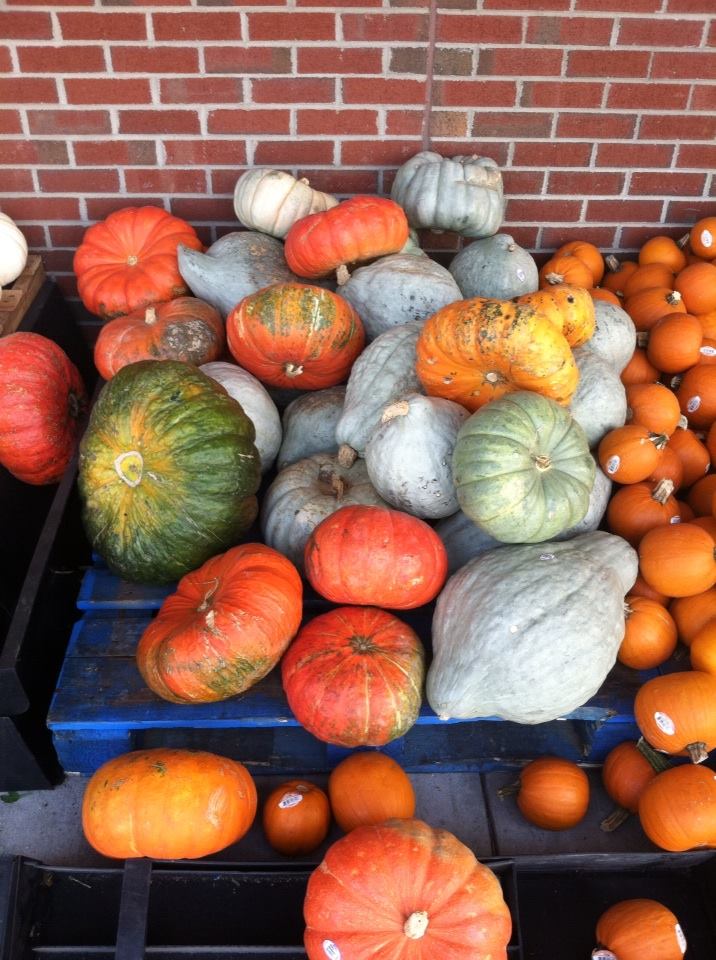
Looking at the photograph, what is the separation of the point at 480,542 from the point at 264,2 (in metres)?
2.23

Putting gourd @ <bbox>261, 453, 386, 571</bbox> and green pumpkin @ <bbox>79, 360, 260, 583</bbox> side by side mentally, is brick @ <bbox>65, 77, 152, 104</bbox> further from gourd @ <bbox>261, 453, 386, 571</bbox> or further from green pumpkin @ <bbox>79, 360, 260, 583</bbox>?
gourd @ <bbox>261, 453, 386, 571</bbox>

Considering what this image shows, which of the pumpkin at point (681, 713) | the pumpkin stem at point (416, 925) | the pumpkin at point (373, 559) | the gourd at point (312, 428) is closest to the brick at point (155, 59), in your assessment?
the gourd at point (312, 428)

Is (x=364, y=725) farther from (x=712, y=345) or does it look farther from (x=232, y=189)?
(x=232, y=189)

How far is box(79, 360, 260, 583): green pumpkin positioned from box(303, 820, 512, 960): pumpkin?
990 millimetres

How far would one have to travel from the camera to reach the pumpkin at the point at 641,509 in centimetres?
259

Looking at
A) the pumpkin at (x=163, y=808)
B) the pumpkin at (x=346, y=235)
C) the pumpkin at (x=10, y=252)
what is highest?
the pumpkin at (x=346, y=235)

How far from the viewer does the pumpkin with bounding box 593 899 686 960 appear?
199 cm

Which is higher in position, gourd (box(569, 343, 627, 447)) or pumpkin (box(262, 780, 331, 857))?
gourd (box(569, 343, 627, 447))

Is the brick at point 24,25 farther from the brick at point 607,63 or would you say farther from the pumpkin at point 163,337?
the brick at point 607,63

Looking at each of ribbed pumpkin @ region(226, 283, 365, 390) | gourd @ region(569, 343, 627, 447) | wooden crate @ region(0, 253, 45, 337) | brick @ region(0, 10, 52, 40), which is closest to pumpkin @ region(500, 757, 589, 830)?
gourd @ region(569, 343, 627, 447)

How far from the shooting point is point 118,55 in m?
3.10

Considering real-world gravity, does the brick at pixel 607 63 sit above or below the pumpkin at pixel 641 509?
above

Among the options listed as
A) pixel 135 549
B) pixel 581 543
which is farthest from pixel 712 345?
pixel 135 549

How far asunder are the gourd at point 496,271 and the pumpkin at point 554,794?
1.73 meters
